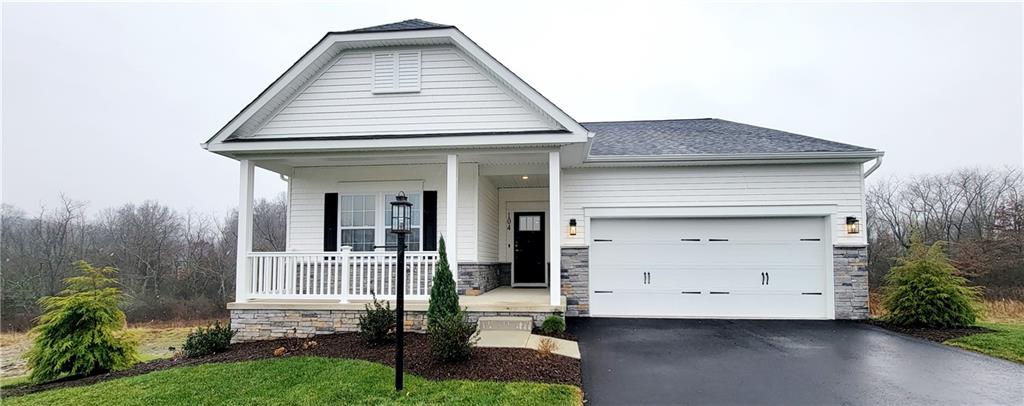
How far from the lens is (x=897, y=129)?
87.0 ft

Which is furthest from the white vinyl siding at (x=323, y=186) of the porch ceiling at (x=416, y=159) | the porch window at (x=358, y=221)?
the porch ceiling at (x=416, y=159)

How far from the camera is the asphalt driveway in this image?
478 centimetres

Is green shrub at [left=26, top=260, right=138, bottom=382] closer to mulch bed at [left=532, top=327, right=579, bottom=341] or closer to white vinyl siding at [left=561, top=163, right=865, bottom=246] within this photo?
mulch bed at [left=532, top=327, right=579, bottom=341]

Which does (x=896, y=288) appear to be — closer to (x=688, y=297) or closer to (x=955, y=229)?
(x=688, y=297)

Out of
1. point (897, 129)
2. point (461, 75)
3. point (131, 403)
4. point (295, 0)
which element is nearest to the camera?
point (131, 403)

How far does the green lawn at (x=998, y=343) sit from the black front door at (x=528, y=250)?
7.46m

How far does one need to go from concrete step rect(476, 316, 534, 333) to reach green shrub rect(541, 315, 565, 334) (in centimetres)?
21

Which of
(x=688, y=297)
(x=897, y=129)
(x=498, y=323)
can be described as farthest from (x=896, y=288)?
(x=897, y=129)

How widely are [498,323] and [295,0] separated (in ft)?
33.3

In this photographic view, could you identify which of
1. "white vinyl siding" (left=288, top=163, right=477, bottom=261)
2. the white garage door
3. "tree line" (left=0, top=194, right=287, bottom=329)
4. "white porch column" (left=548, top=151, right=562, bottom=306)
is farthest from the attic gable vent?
"tree line" (left=0, top=194, right=287, bottom=329)

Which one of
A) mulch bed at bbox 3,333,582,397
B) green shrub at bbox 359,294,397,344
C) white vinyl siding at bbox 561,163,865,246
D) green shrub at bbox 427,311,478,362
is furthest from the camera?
white vinyl siding at bbox 561,163,865,246

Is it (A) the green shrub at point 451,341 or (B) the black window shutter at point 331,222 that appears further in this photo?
(B) the black window shutter at point 331,222

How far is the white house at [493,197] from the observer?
8.05m

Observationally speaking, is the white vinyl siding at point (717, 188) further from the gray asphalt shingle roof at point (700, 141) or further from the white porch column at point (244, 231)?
the white porch column at point (244, 231)
